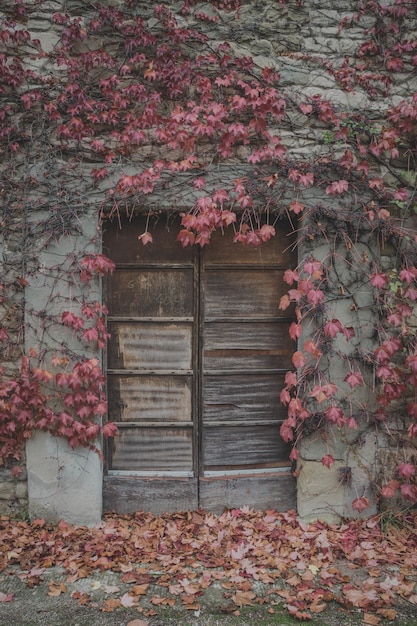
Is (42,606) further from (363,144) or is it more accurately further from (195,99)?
(363,144)

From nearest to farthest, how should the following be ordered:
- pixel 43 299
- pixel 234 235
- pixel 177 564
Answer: pixel 177 564, pixel 43 299, pixel 234 235

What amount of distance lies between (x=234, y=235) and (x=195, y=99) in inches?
39.2

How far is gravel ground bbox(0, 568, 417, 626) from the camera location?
252 cm

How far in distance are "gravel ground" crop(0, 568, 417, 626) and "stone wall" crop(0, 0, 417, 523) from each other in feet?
2.39

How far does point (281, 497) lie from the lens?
3623 millimetres

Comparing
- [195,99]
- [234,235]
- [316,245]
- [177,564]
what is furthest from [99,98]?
[177,564]

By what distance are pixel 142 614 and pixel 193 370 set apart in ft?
5.21

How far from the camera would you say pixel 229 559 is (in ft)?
9.98

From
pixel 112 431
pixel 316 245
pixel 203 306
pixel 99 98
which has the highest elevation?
pixel 99 98

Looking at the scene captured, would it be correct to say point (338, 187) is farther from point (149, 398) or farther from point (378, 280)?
point (149, 398)

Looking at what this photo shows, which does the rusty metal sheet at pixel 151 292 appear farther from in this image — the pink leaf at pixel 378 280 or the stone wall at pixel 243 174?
the pink leaf at pixel 378 280

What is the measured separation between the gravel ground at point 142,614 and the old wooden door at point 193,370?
2.94ft

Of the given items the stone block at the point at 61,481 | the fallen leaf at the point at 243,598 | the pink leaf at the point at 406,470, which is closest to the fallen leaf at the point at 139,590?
the fallen leaf at the point at 243,598

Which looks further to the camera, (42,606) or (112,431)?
(112,431)
